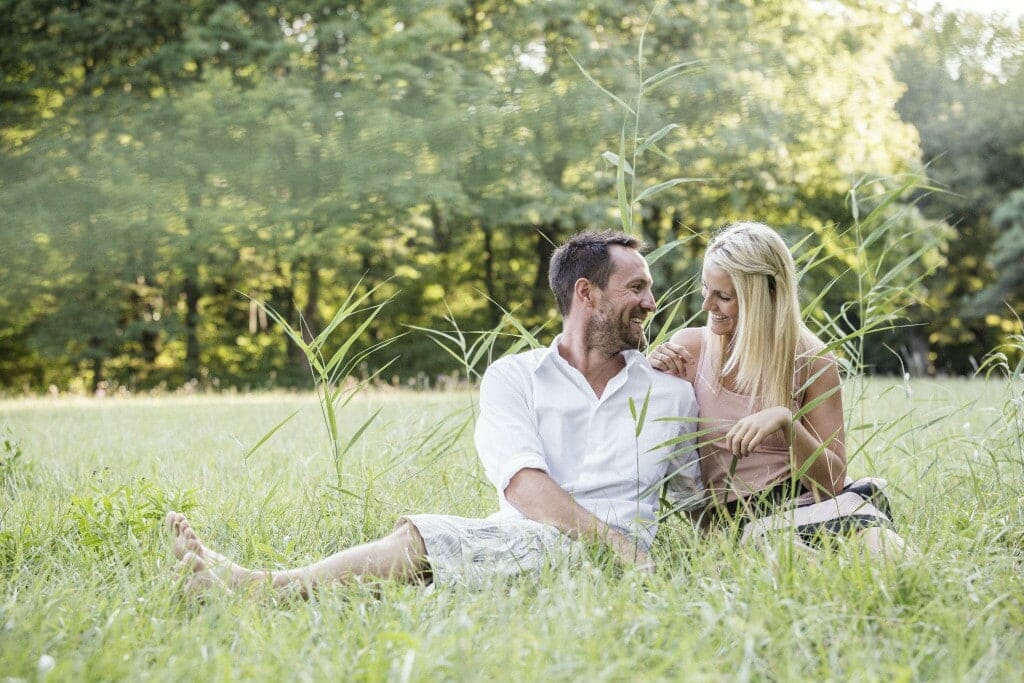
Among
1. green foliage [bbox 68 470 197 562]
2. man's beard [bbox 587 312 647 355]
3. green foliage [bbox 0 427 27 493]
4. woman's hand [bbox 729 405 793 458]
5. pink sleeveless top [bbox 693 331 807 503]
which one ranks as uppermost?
man's beard [bbox 587 312 647 355]

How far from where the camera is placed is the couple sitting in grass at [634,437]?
3.08 metres

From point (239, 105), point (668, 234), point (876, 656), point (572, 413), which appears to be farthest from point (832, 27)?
point (876, 656)

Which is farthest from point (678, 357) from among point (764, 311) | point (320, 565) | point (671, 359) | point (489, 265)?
point (489, 265)

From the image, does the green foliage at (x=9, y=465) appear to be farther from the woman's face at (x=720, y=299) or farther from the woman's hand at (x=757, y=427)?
the woman's hand at (x=757, y=427)

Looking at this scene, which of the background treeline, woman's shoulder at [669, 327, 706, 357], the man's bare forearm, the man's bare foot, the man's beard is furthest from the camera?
the background treeline

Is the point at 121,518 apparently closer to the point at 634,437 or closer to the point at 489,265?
the point at 634,437

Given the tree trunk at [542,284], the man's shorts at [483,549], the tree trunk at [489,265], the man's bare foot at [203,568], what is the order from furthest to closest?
the tree trunk at [489,265]
the tree trunk at [542,284]
the man's shorts at [483,549]
the man's bare foot at [203,568]

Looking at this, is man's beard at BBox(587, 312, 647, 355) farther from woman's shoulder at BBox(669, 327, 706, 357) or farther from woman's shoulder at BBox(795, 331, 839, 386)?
woman's shoulder at BBox(795, 331, 839, 386)

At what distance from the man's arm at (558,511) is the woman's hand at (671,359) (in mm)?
577

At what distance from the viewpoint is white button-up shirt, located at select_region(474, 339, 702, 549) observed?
132 inches

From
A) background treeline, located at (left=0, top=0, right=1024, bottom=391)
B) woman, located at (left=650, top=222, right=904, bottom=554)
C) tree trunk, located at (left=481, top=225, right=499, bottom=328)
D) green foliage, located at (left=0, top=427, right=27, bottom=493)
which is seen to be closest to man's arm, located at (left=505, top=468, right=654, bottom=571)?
woman, located at (left=650, top=222, right=904, bottom=554)

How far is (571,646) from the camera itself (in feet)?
7.50

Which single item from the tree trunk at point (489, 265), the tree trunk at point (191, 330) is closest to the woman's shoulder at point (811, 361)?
the tree trunk at point (489, 265)

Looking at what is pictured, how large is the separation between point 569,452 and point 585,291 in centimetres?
55
